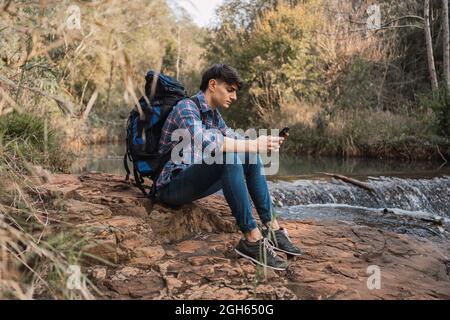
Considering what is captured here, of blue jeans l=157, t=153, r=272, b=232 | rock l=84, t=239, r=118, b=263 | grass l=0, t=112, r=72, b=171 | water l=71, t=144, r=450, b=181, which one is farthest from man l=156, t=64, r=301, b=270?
water l=71, t=144, r=450, b=181

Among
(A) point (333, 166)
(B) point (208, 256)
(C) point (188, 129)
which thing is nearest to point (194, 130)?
(C) point (188, 129)

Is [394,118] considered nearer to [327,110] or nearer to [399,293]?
[327,110]

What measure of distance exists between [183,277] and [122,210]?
84 centimetres

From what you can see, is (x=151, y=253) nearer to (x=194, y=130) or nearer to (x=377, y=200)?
(x=194, y=130)

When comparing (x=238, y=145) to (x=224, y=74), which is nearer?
(x=238, y=145)

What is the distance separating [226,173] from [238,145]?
0.18 m

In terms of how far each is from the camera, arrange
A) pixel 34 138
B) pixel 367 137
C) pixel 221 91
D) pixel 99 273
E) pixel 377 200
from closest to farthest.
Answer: pixel 99 273 → pixel 221 91 → pixel 34 138 → pixel 377 200 → pixel 367 137

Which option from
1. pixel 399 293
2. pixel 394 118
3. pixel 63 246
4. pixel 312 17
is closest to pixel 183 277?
pixel 63 246

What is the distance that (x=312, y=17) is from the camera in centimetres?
1477

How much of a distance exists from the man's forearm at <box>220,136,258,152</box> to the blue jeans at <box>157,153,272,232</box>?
0.12 feet

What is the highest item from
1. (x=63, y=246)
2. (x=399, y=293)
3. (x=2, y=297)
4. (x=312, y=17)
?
(x=312, y=17)

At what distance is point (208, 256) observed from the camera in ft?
8.55

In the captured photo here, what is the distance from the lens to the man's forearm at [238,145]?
2609 mm

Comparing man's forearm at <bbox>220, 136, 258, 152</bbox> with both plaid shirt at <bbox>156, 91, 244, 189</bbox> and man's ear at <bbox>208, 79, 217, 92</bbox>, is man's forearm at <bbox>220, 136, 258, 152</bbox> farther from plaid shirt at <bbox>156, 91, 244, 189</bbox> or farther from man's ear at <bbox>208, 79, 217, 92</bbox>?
man's ear at <bbox>208, 79, 217, 92</bbox>
